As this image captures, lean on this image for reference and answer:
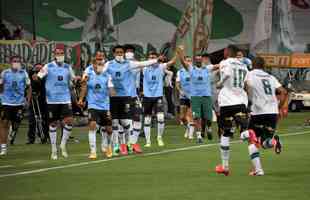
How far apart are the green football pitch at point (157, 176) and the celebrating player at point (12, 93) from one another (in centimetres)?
84

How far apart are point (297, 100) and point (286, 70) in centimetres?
366

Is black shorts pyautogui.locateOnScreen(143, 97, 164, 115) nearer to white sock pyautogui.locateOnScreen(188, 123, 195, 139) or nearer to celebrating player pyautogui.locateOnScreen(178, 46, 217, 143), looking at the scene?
celebrating player pyautogui.locateOnScreen(178, 46, 217, 143)

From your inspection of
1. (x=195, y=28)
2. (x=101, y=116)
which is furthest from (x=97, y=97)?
Answer: (x=195, y=28)

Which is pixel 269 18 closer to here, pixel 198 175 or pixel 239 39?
pixel 239 39

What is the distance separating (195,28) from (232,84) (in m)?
21.2

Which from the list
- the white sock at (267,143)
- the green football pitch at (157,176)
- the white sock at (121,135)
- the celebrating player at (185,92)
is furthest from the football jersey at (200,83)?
the white sock at (267,143)

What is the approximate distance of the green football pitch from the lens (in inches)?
582

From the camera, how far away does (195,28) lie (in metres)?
38.9

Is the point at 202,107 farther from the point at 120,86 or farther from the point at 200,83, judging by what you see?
the point at 120,86

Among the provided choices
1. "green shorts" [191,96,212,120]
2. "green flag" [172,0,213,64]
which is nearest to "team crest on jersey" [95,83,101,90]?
"green shorts" [191,96,212,120]

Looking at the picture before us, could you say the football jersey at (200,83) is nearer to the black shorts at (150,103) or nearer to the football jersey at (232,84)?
the black shorts at (150,103)

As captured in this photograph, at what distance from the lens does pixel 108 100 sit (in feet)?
72.6

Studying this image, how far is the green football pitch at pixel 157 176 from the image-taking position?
48.5 ft

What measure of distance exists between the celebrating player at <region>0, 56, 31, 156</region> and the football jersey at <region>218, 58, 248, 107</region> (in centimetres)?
800
